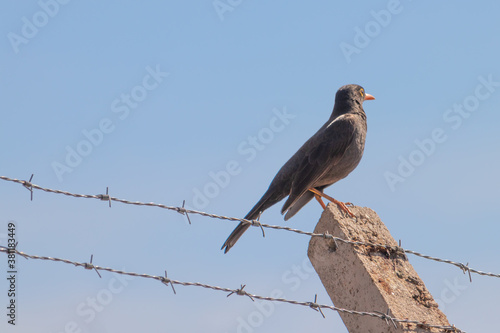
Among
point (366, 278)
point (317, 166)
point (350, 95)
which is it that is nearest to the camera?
point (366, 278)

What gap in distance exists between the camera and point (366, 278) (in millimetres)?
4074

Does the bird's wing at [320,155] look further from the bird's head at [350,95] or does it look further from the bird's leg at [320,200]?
the bird's head at [350,95]

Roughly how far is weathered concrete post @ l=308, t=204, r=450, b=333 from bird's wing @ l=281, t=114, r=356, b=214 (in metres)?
2.71

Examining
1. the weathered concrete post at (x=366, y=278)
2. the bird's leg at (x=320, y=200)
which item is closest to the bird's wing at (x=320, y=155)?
the bird's leg at (x=320, y=200)

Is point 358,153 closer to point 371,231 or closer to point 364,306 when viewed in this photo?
point 371,231

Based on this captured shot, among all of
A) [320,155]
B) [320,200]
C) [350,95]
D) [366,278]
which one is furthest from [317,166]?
[366,278]

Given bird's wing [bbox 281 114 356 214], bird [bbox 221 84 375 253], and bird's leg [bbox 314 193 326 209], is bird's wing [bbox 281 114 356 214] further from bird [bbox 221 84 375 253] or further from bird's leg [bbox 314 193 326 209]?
bird's leg [bbox 314 193 326 209]

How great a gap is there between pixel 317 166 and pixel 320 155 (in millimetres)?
145

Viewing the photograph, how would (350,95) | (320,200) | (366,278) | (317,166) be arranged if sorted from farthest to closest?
(350,95) → (320,200) → (317,166) → (366,278)

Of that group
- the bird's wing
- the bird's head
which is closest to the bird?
the bird's wing

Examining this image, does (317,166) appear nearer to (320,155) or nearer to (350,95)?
(320,155)

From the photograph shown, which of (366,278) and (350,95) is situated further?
(350,95)

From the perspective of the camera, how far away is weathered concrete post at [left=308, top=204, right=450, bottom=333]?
159 inches

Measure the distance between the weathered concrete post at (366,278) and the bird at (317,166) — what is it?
2.73m
